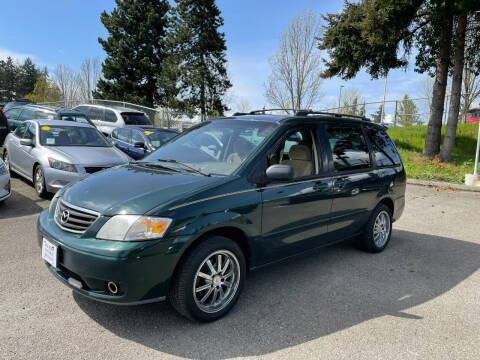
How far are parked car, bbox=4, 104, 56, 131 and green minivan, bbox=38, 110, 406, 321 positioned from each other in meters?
10.3

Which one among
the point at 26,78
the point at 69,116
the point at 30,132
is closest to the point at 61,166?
the point at 30,132

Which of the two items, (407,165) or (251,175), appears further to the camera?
(407,165)

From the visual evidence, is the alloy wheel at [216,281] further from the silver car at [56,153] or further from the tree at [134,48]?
the tree at [134,48]

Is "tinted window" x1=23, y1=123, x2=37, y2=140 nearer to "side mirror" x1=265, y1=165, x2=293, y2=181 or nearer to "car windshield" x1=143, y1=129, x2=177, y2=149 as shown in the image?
"car windshield" x1=143, y1=129, x2=177, y2=149

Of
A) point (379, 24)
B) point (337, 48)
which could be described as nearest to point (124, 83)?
point (337, 48)

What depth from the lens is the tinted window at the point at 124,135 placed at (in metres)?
11.5

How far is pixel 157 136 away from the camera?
36.6 feet

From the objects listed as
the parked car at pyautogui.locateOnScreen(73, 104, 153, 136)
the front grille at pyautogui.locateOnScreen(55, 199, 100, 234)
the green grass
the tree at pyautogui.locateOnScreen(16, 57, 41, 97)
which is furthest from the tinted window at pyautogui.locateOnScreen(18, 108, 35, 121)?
the tree at pyautogui.locateOnScreen(16, 57, 41, 97)

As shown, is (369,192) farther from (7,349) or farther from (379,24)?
(379,24)

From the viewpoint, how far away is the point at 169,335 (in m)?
2.87

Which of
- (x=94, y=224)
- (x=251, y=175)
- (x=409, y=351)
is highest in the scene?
(x=251, y=175)

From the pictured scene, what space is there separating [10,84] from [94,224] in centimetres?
7456

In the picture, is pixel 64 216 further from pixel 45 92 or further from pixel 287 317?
pixel 45 92

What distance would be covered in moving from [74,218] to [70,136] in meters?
5.53
